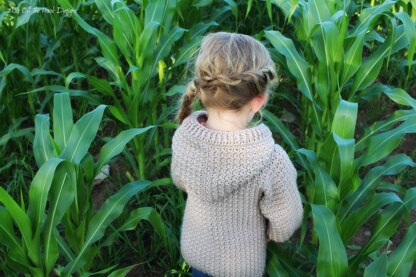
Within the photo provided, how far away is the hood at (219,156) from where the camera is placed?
1.77m

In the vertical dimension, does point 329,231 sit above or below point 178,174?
→ below

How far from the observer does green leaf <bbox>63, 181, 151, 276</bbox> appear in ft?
7.16

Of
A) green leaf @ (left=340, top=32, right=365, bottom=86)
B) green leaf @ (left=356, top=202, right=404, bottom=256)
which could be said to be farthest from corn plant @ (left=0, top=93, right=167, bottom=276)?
green leaf @ (left=340, top=32, right=365, bottom=86)

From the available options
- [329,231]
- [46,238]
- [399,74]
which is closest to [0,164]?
[46,238]

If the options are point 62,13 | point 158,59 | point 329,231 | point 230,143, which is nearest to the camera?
point 230,143

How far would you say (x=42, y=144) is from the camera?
2305 mm

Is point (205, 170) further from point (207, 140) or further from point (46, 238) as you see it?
point (46, 238)

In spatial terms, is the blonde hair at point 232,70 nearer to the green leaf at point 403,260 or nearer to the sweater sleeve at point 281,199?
the sweater sleeve at point 281,199

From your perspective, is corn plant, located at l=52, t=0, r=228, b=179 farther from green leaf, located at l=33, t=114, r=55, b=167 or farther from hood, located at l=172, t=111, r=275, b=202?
hood, located at l=172, t=111, r=275, b=202

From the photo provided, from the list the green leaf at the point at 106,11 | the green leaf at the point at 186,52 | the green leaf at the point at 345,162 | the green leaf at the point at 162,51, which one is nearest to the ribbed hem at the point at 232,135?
the green leaf at the point at 345,162

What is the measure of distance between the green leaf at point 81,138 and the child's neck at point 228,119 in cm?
61

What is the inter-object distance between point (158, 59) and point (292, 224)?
140 cm

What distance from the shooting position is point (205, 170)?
1.84 m

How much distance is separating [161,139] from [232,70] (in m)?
2.00
